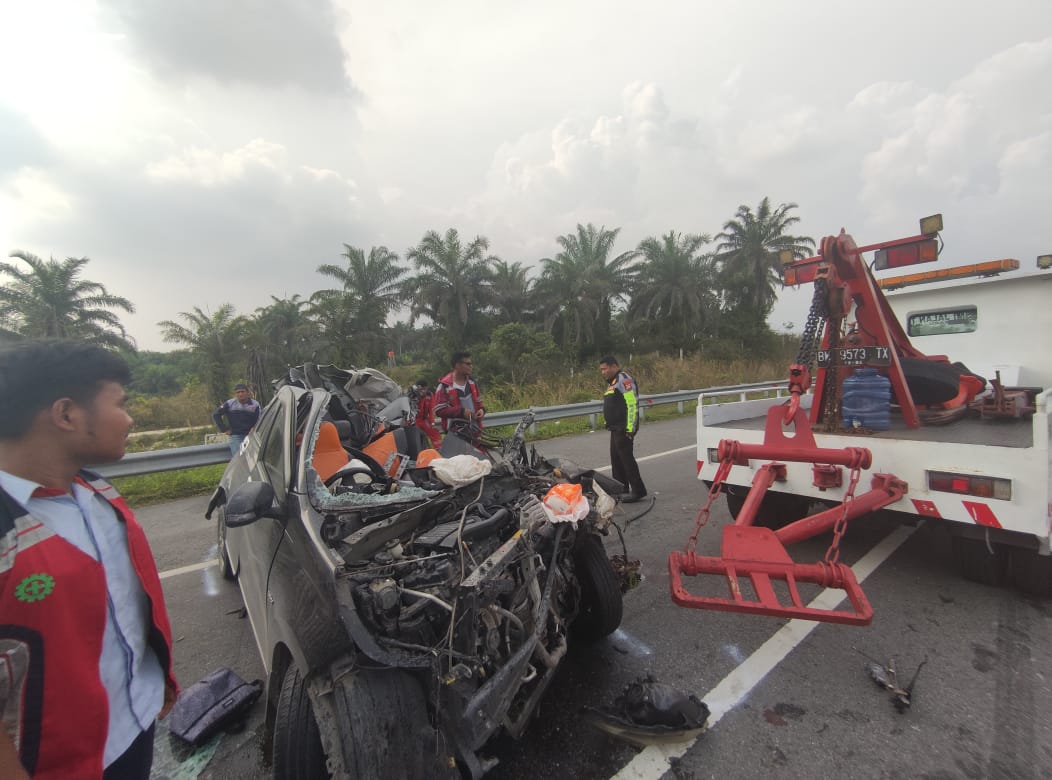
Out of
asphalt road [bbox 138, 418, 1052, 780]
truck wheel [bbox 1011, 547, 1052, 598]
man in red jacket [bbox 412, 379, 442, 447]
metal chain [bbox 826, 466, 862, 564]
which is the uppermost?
man in red jacket [bbox 412, 379, 442, 447]

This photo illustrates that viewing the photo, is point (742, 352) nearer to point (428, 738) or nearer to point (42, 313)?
point (428, 738)

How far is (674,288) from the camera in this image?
31.6 meters

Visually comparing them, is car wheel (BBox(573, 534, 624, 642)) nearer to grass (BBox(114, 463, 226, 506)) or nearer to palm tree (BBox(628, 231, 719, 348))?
grass (BBox(114, 463, 226, 506))

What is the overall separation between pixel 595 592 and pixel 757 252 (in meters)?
34.5

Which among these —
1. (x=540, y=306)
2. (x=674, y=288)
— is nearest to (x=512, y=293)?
(x=540, y=306)

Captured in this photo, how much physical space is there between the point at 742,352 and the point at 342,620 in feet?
103

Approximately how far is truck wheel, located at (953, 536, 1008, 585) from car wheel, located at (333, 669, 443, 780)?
11.7 feet

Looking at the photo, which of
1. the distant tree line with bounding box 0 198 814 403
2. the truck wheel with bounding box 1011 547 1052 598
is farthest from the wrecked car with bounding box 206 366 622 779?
the distant tree line with bounding box 0 198 814 403

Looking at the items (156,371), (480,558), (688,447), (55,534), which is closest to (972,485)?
(480,558)

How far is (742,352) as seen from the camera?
2972 centimetres

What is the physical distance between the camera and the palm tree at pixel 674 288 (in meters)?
31.8

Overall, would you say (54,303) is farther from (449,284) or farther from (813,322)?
(813,322)

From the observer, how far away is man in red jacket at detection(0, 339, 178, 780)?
0.97 m

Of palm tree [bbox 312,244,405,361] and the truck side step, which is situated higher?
palm tree [bbox 312,244,405,361]
